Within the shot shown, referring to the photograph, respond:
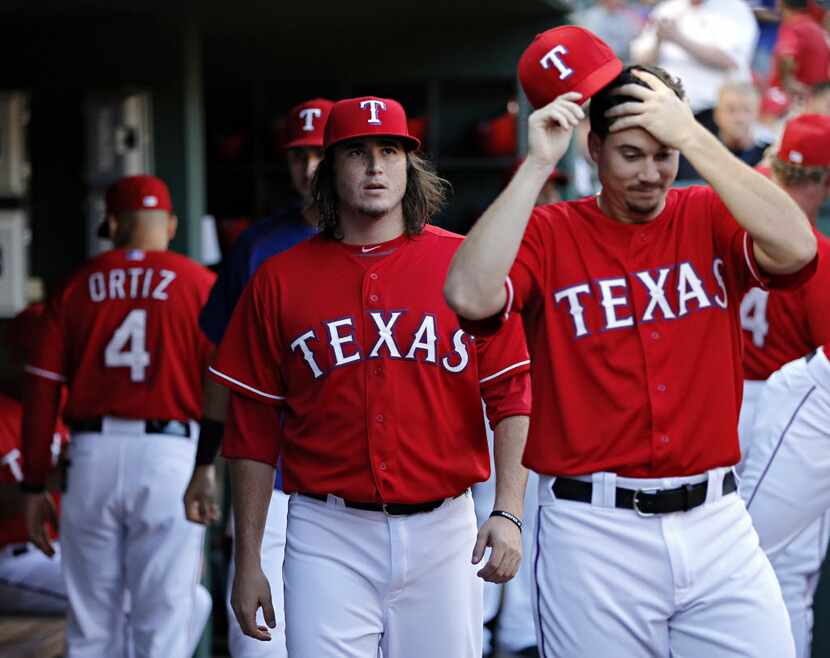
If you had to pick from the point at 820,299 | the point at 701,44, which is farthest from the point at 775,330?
the point at 701,44

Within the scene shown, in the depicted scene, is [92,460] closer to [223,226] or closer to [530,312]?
[530,312]

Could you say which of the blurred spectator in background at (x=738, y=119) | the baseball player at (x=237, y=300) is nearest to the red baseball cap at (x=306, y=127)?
the baseball player at (x=237, y=300)

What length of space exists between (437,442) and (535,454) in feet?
1.30

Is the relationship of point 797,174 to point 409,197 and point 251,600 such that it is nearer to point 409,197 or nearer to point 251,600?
point 409,197

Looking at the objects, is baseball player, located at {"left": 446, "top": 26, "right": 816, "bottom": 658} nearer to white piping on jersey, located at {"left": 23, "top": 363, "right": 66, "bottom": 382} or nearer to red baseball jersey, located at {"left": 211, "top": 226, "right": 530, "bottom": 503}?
red baseball jersey, located at {"left": 211, "top": 226, "right": 530, "bottom": 503}

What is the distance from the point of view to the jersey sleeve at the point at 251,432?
3.47m

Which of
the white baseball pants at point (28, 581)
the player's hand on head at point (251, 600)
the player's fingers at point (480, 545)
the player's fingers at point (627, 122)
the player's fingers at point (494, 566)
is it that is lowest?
the white baseball pants at point (28, 581)

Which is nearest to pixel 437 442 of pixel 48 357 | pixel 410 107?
pixel 48 357

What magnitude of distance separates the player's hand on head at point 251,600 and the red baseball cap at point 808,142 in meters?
2.40

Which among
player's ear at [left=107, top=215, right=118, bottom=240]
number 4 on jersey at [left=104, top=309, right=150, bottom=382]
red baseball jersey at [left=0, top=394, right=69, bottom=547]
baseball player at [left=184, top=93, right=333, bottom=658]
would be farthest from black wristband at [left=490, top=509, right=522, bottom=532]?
red baseball jersey at [left=0, top=394, right=69, bottom=547]

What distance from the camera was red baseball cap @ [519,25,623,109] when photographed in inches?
111

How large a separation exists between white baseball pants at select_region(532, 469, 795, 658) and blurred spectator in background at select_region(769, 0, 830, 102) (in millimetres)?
6353

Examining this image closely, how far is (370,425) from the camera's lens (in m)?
3.31

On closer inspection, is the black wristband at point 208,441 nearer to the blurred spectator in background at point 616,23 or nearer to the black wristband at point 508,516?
the black wristband at point 508,516
